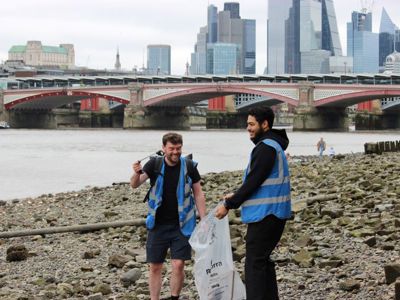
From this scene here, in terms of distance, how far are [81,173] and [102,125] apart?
6564 cm

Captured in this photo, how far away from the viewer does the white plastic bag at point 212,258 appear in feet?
17.2

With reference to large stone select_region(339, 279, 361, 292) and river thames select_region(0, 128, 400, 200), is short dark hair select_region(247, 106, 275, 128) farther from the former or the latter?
river thames select_region(0, 128, 400, 200)

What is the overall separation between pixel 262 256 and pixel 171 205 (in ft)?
2.82

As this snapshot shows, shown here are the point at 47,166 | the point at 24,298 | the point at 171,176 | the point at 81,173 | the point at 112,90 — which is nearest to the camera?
the point at 171,176

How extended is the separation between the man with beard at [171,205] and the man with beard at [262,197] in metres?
0.62

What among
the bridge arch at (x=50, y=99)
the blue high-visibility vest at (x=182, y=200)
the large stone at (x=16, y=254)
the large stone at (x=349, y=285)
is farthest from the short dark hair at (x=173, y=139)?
the bridge arch at (x=50, y=99)

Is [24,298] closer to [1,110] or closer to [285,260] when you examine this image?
[285,260]

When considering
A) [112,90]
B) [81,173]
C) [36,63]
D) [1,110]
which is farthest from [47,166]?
[36,63]

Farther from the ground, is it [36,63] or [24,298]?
[36,63]

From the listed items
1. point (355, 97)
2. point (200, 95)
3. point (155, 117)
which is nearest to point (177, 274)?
point (355, 97)

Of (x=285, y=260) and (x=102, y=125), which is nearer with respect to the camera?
(x=285, y=260)

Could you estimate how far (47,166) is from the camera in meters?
33.0

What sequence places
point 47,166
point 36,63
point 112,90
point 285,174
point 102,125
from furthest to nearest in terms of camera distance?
point 36,63 < point 102,125 < point 112,90 < point 47,166 < point 285,174

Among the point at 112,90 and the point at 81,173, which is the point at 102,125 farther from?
the point at 81,173
